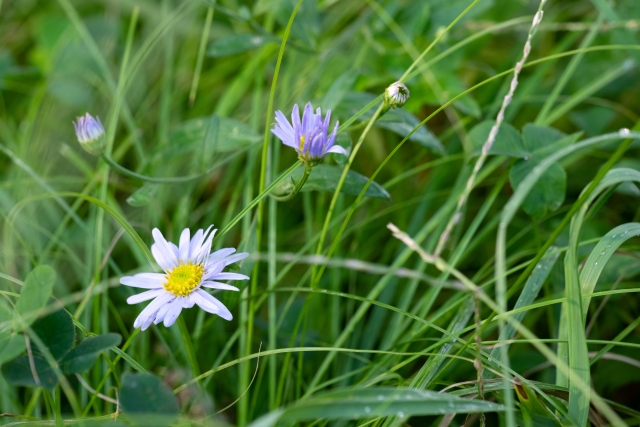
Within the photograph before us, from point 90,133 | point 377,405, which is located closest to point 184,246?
point 90,133

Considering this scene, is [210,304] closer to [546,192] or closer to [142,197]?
[142,197]

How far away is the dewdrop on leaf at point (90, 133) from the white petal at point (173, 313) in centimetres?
29

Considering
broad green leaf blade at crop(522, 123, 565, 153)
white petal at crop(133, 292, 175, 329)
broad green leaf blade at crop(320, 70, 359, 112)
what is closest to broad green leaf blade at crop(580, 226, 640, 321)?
broad green leaf blade at crop(522, 123, 565, 153)

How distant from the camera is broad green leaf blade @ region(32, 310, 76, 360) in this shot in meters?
0.70

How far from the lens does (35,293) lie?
0.69m

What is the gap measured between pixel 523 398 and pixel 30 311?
636mm

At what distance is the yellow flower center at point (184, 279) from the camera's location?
2.50 ft

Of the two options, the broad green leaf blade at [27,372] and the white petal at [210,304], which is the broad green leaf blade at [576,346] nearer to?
the white petal at [210,304]

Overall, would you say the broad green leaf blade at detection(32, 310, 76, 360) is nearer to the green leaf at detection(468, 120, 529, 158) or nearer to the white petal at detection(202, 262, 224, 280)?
the white petal at detection(202, 262, 224, 280)

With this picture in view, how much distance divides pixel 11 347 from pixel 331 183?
504 millimetres

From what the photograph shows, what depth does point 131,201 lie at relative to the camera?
2.96ft

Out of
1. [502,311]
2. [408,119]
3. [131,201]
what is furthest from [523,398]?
[131,201]

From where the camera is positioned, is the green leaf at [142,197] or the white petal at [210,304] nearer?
the white petal at [210,304]

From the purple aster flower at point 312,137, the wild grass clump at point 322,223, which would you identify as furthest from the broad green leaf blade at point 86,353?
the purple aster flower at point 312,137
